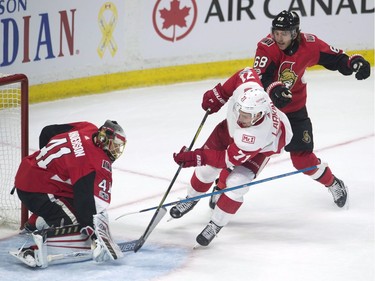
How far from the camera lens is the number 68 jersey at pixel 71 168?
13.6 feet

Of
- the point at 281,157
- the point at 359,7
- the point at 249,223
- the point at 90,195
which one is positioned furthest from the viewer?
the point at 359,7

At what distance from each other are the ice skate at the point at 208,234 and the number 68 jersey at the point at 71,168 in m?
0.55

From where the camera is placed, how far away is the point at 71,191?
4426 mm

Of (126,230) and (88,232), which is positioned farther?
(126,230)

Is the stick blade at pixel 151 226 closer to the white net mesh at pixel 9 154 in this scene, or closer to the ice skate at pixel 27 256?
the ice skate at pixel 27 256

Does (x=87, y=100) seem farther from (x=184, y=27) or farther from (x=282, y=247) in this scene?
(x=282, y=247)

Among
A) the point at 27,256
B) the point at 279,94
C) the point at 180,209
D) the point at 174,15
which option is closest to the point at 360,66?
→ the point at 279,94

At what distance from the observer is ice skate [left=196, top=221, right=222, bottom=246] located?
4.51m

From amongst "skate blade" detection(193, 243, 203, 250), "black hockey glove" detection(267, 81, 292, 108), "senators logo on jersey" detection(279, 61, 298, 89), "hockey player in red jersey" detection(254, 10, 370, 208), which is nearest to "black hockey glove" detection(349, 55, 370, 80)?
"hockey player in red jersey" detection(254, 10, 370, 208)

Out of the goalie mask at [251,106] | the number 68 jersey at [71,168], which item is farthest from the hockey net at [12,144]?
the goalie mask at [251,106]

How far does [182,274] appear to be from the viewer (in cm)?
420

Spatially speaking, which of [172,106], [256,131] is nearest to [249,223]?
[256,131]

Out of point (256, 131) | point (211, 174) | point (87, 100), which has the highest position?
point (256, 131)

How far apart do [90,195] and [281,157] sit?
7.44 ft
